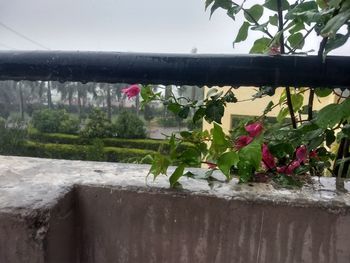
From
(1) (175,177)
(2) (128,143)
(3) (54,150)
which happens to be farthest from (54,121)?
(1) (175,177)

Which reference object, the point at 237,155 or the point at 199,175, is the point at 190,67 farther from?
the point at 199,175

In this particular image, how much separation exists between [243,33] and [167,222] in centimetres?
48

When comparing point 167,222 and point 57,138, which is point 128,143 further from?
point 167,222

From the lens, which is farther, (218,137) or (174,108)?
(174,108)

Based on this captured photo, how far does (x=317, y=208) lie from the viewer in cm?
62

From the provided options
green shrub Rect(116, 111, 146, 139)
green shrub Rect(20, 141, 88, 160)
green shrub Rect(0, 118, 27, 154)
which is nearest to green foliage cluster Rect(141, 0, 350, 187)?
green shrub Rect(0, 118, 27, 154)

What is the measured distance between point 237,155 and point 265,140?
0.52ft

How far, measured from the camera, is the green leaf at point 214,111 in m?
0.81

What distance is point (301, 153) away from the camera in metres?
0.79

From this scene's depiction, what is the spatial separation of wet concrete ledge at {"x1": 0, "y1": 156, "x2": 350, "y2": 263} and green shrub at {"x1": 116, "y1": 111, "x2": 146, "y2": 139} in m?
12.2

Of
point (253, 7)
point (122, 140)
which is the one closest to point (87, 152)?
point (122, 140)

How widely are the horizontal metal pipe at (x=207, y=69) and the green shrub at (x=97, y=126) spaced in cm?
1355

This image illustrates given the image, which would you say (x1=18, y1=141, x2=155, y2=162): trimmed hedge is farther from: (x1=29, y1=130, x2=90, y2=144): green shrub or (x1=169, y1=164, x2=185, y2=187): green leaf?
(x1=169, y1=164, x2=185, y2=187): green leaf

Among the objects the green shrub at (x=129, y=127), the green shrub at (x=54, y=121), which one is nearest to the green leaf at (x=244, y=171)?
the green shrub at (x=129, y=127)
